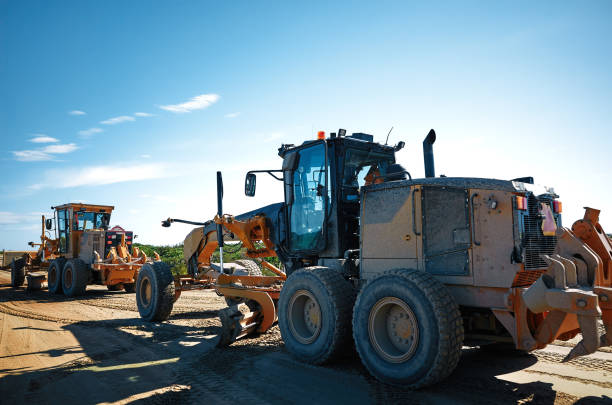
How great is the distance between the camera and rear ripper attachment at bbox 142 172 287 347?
270 inches

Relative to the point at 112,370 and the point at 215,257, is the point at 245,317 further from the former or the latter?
the point at 215,257

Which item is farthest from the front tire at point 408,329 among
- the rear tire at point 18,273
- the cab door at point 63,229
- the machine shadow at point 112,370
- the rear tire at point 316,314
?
the rear tire at point 18,273

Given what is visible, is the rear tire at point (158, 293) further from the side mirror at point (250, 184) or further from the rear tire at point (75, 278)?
the rear tire at point (75, 278)

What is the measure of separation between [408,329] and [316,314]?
1.47 meters

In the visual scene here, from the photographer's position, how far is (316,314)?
582cm

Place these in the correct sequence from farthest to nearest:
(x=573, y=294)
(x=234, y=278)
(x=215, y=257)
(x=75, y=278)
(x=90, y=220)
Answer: (x=90, y=220), (x=75, y=278), (x=215, y=257), (x=234, y=278), (x=573, y=294)

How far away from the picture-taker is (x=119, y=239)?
53.6ft

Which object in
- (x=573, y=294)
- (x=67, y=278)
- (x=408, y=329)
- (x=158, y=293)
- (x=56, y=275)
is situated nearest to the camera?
(x=573, y=294)

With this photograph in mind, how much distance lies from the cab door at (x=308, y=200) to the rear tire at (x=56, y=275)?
40.0 feet

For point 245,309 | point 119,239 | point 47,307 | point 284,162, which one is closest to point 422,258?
point 284,162

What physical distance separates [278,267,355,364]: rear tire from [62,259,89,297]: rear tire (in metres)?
10.9

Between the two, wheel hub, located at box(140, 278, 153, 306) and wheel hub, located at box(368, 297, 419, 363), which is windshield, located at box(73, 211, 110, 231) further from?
wheel hub, located at box(368, 297, 419, 363)

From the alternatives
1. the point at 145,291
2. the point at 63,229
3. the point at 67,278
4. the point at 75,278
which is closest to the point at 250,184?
the point at 145,291

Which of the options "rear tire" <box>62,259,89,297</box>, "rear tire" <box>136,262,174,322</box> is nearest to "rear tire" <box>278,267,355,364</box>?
"rear tire" <box>136,262,174,322</box>
